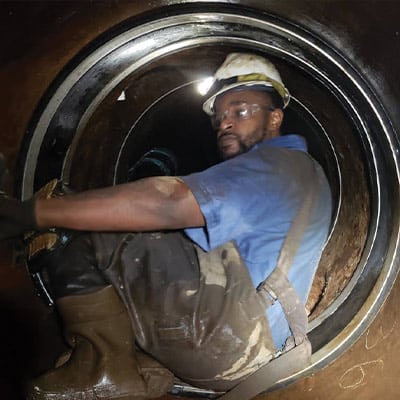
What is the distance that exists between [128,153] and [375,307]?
0.66 metres

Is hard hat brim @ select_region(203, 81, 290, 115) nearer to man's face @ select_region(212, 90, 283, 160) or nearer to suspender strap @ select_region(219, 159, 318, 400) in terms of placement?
man's face @ select_region(212, 90, 283, 160)

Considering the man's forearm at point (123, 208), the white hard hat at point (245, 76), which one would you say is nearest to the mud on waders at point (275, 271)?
the white hard hat at point (245, 76)

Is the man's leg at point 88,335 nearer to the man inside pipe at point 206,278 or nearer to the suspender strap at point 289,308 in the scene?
the man inside pipe at point 206,278

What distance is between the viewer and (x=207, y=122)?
121cm

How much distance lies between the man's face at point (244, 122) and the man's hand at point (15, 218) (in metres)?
0.40

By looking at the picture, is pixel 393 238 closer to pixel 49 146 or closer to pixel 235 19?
pixel 235 19

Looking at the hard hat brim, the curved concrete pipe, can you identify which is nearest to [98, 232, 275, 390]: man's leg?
the curved concrete pipe

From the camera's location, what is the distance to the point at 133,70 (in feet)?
4.21

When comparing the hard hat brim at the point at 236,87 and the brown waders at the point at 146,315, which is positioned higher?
the hard hat brim at the point at 236,87

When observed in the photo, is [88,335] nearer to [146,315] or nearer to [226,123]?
[146,315]

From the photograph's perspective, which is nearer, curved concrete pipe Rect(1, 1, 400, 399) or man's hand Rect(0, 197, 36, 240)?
man's hand Rect(0, 197, 36, 240)

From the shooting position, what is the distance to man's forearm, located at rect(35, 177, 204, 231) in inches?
38.7

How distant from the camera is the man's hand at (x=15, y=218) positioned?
98cm

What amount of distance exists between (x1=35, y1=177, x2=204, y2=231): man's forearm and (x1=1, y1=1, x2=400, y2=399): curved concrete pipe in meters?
0.18
